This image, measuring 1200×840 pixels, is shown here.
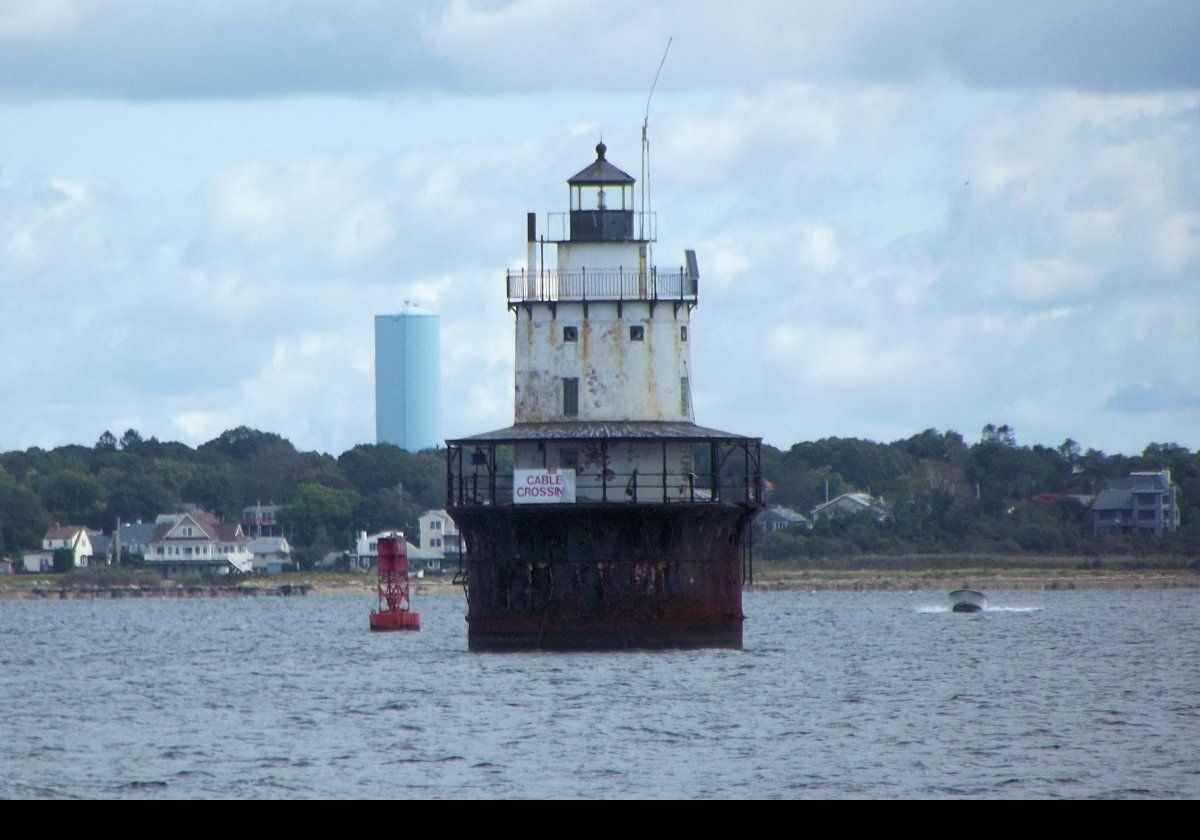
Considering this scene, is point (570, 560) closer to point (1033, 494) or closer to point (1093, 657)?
point (1093, 657)

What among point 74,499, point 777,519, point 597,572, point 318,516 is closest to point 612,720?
point 597,572

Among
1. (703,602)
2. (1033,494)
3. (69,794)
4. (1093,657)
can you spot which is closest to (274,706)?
(703,602)

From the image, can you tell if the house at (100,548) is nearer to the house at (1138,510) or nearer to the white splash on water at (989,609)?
the house at (1138,510)

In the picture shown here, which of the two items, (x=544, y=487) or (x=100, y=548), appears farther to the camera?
(x=100, y=548)

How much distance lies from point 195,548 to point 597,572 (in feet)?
442

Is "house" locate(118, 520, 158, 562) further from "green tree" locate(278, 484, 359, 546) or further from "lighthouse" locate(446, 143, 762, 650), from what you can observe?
"lighthouse" locate(446, 143, 762, 650)

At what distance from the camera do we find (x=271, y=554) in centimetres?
17750

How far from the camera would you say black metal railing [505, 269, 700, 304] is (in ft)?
152

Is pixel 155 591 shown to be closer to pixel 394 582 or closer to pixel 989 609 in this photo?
pixel 989 609

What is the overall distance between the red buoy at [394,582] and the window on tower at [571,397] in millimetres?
20323

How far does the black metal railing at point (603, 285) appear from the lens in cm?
4622

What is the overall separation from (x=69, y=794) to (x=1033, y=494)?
524ft

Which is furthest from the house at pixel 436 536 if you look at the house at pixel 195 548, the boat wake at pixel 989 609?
the boat wake at pixel 989 609

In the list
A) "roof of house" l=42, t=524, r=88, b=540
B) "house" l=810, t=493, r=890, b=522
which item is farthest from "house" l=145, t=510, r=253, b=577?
"house" l=810, t=493, r=890, b=522
